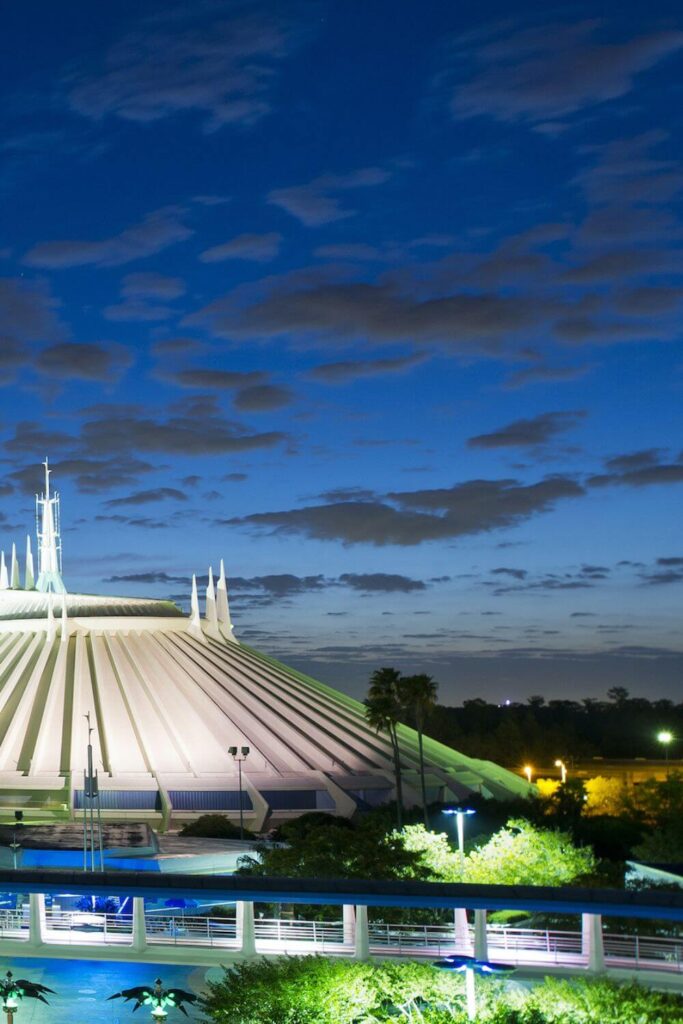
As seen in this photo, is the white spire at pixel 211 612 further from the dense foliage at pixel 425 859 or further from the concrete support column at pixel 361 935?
the concrete support column at pixel 361 935

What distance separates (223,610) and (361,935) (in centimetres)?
4964

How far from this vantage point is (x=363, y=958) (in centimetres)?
2612

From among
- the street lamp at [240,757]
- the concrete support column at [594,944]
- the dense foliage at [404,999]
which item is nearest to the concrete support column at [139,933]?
the dense foliage at [404,999]

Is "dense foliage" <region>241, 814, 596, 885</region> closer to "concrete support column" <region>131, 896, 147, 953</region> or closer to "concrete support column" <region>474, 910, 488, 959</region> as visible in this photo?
"concrete support column" <region>131, 896, 147, 953</region>

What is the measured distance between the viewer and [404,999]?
73.2 feet

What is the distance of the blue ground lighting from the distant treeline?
210 ft

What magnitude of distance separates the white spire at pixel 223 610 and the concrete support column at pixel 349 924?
155 feet

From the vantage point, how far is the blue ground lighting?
2350 centimetres

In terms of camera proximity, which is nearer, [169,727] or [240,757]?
[240,757]

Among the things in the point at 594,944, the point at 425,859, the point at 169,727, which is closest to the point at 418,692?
the point at 169,727

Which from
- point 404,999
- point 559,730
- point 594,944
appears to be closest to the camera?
point 404,999

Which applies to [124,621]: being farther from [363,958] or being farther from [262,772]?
[363,958]

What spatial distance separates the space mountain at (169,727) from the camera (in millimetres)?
53812

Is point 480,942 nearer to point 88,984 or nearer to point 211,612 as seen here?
point 88,984
